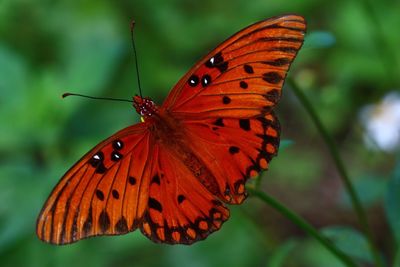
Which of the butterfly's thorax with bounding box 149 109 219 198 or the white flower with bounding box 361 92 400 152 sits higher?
the white flower with bounding box 361 92 400 152

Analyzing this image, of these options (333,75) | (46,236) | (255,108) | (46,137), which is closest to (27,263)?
(46,137)

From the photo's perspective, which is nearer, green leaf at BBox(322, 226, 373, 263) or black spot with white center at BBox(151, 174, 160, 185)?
black spot with white center at BBox(151, 174, 160, 185)

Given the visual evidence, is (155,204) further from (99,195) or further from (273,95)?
(273,95)

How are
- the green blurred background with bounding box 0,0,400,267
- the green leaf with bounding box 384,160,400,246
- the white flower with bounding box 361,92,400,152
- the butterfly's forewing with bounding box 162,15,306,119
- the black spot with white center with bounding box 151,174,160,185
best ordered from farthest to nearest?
the white flower with bounding box 361,92,400,152 → the green blurred background with bounding box 0,0,400,267 → the green leaf with bounding box 384,160,400,246 → the black spot with white center with bounding box 151,174,160,185 → the butterfly's forewing with bounding box 162,15,306,119

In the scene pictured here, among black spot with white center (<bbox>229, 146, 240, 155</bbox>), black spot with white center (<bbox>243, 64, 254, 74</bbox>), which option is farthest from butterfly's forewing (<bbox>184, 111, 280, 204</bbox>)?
black spot with white center (<bbox>243, 64, 254, 74</bbox>)

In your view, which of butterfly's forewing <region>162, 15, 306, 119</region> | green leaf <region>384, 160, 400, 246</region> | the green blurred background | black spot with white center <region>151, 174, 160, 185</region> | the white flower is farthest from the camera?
the white flower

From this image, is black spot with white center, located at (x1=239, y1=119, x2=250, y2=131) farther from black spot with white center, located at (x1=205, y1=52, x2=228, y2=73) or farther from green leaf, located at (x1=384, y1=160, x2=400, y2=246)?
green leaf, located at (x1=384, y1=160, x2=400, y2=246)

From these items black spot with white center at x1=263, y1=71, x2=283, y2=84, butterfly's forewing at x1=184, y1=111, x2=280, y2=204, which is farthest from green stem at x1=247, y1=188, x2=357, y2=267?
black spot with white center at x1=263, y1=71, x2=283, y2=84

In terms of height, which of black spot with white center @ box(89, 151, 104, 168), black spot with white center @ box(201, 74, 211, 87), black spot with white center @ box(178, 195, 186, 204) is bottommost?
black spot with white center @ box(89, 151, 104, 168)
